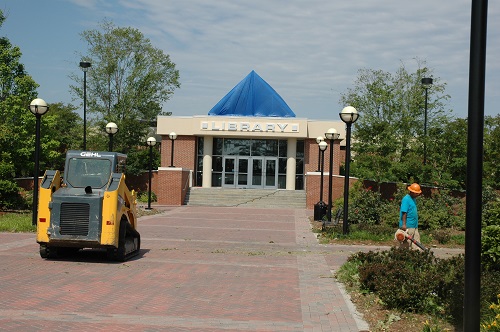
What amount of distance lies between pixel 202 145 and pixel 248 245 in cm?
3002

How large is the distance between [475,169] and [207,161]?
4121cm

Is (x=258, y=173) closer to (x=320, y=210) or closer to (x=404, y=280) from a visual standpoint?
(x=320, y=210)

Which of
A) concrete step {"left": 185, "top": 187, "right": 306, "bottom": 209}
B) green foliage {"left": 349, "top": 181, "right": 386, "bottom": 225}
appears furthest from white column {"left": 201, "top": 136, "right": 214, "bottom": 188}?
green foliage {"left": 349, "top": 181, "right": 386, "bottom": 225}

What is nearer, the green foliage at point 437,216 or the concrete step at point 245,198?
the green foliage at point 437,216

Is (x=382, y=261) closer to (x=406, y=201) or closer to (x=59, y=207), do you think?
(x=406, y=201)

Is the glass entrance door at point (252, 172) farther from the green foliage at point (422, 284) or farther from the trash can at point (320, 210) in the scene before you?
the green foliage at point (422, 284)

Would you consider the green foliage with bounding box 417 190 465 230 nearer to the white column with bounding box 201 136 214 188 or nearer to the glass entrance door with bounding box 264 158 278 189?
the glass entrance door with bounding box 264 158 278 189

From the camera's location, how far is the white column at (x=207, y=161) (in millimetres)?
45688

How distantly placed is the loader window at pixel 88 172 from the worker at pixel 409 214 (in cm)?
640

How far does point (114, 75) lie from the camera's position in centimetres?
5422

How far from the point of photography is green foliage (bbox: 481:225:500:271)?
26.6 feet

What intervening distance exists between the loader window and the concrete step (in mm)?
25011

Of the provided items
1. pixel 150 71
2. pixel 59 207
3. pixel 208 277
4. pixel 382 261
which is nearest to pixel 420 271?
pixel 382 261

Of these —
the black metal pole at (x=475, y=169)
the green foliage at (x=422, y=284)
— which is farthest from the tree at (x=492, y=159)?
the black metal pole at (x=475, y=169)
